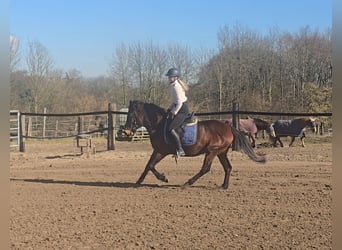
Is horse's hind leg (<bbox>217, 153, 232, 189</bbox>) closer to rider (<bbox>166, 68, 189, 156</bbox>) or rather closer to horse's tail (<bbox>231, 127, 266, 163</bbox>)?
horse's tail (<bbox>231, 127, 266, 163</bbox>)

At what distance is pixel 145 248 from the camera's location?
11.5ft

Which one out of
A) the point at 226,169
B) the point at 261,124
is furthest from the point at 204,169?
the point at 261,124

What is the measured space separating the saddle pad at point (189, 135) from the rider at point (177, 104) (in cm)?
8

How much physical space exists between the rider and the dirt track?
691 millimetres

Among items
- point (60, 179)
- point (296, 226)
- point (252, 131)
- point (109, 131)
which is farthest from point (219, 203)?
point (109, 131)

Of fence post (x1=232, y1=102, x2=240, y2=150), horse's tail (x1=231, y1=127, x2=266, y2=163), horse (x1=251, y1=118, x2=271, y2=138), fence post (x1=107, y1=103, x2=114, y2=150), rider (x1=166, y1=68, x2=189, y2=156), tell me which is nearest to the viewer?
rider (x1=166, y1=68, x2=189, y2=156)

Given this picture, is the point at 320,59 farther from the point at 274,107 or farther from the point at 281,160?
the point at 281,160

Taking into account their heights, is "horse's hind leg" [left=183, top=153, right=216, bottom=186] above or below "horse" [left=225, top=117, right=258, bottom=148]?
below

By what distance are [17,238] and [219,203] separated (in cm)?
212

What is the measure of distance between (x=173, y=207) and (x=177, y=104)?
4.79 feet

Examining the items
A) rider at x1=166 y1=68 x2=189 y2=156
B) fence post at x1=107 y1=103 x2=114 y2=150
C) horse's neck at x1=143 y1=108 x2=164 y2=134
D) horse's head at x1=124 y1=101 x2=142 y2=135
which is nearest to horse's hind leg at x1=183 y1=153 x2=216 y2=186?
rider at x1=166 y1=68 x2=189 y2=156

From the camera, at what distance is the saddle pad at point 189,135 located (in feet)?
19.6

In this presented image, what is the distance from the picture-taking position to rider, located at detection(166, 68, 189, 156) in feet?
18.4

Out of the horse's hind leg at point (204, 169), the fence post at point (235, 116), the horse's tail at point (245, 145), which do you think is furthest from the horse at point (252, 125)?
the horse's hind leg at point (204, 169)
